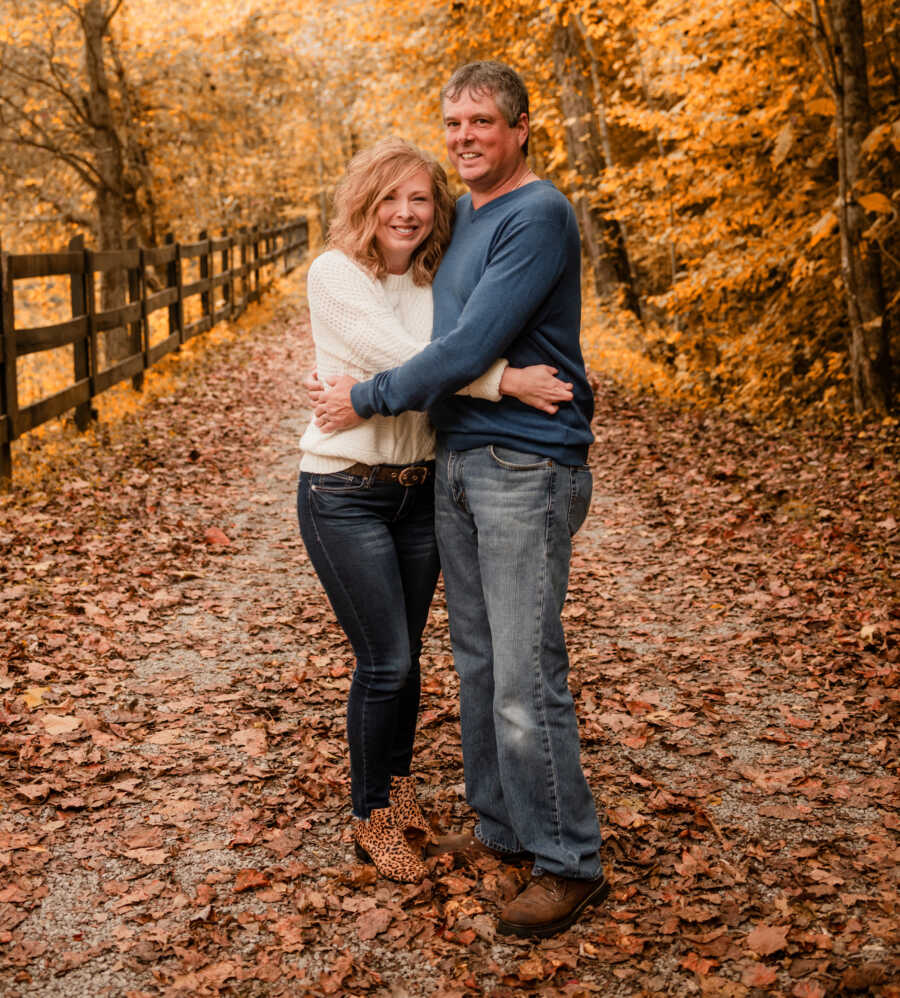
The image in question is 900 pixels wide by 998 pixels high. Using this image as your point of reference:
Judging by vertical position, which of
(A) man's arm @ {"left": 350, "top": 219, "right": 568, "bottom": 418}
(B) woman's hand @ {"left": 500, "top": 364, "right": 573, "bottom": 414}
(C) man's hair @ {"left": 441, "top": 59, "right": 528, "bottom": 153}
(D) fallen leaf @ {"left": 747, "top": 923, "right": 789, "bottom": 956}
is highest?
(C) man's hair @ {"left": 441, "top": 59, "right": 528, "bottom": 153}

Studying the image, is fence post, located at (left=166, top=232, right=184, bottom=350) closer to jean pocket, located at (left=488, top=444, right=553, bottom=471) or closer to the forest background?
the forest background

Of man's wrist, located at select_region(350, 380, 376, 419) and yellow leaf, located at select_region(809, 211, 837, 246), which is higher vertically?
yellow leaf, located at select_region(809, 211, 837, 246)

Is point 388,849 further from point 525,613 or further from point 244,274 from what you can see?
point 244,274

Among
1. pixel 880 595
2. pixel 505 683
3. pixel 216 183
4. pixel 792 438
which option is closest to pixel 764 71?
pixel 792 438

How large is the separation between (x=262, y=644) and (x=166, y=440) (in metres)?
4.79

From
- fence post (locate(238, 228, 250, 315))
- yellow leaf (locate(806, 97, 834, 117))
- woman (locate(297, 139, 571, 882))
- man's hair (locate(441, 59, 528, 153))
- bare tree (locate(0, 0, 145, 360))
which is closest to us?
man's hair (locate(441, 59, 528, 153))

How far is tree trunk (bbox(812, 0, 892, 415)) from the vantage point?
818cm

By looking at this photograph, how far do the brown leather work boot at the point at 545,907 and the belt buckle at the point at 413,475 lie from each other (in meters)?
1.28

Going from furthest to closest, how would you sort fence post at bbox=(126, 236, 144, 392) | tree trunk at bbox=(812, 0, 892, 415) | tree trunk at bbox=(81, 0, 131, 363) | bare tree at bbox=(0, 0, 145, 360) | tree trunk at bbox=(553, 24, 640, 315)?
tree trunk at bbox=(553, 24, 640, 315) < bare tree at bbox=(0, 0, 145, 360) < tree trunk at bbox=(81, 0, 131, 363) < fence post at bbox=(126, 236, 144, 392) < tree trunk at bbox=(812, 0, 892, 415)

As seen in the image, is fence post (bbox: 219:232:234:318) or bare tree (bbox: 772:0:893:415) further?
fence post (bbox: 219:232:234:318)

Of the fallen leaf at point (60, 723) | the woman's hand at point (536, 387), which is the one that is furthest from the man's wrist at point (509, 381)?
the fallen leaf at point (60, 723)

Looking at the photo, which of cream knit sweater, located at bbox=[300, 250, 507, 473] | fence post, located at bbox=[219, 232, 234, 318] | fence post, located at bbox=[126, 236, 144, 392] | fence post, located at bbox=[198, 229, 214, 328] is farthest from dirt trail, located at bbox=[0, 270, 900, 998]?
fence post, located at bbox=[219, 232, 234, 318]

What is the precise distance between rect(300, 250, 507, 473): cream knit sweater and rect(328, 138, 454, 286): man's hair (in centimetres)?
5

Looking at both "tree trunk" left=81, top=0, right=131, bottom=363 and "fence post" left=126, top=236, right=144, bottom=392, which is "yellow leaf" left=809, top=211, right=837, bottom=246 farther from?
Answer: "tree trunk" left=81, top=0, right=131, bottom=363
